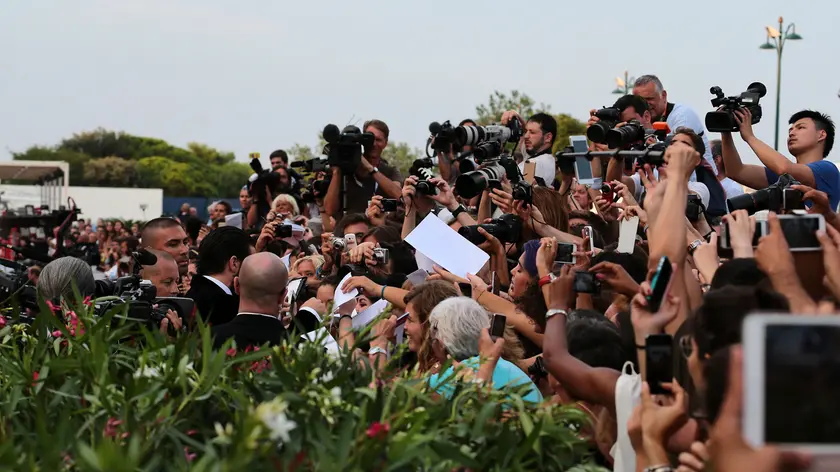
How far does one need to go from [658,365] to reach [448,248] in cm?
388

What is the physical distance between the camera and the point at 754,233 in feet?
15.0

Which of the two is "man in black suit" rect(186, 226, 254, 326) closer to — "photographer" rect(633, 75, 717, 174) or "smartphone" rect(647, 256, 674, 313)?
"photographer" rect(633, 75, 717, 174)

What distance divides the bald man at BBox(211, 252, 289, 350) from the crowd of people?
1cm

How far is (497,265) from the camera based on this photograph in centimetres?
820

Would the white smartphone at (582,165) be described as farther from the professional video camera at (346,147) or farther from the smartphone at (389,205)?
the professional video camera at (346,147)

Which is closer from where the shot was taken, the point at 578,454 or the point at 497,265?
the point at 578,454

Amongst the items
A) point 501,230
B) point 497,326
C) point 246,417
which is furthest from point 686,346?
point 501,230

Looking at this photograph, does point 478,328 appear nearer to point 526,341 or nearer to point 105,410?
point 526,341

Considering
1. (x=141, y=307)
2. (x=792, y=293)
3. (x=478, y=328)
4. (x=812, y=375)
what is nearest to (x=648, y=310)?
(x=792, y=293)

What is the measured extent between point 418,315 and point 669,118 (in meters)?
3.70

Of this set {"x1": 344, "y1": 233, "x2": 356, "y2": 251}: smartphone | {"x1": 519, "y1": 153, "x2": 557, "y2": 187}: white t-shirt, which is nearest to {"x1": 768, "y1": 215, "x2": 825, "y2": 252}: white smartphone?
{"x1": 344, "y1": 233, "x2": 356, "y2": 251}: smartphone

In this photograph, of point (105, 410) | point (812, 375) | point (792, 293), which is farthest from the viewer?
point (792, 293)

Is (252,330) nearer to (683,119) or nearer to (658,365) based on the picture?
(658,365)

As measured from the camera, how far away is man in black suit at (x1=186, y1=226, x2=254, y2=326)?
26.1ft
